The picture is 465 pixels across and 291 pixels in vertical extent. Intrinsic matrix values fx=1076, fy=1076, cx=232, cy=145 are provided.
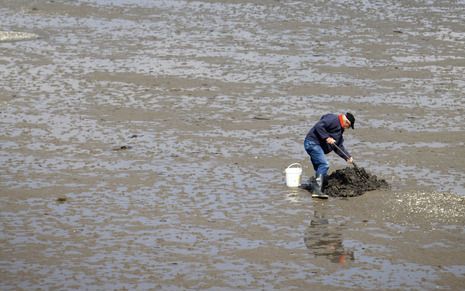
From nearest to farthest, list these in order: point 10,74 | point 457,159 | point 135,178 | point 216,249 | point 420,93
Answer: point 216,249 < point 135,178 < point 457,159 < point 420,93 < point 10,74

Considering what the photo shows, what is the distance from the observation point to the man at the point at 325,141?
14719 mm

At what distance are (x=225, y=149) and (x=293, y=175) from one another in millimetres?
2373

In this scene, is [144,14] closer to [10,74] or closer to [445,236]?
[10,74]

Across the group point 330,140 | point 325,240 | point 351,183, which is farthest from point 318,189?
point 325,240

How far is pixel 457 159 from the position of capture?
16.6m

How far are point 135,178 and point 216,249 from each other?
131 inches

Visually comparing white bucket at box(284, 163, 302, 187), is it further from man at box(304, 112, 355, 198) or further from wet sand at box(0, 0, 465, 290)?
man at box(304, 112, 355, 198)

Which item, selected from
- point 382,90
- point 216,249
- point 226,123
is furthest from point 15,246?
point 382,90

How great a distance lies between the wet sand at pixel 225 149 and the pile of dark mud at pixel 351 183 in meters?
0.15

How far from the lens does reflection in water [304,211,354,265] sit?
12.3 meters

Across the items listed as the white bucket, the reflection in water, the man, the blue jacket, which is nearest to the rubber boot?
the man

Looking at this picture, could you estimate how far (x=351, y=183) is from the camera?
1477 cm

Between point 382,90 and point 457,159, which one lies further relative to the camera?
point 382,90

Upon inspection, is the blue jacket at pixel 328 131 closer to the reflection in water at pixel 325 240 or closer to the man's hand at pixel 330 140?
the man's hand at pixel 330 140
